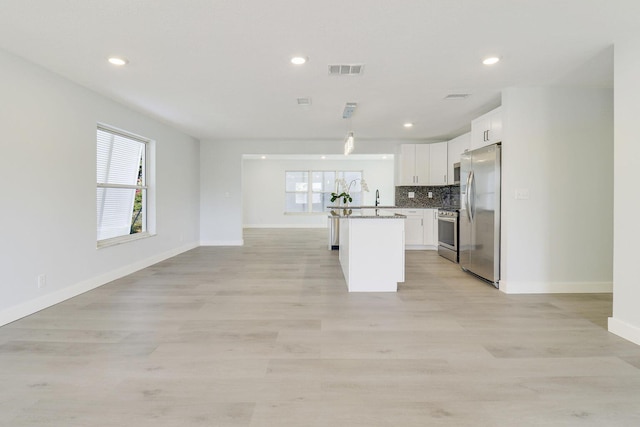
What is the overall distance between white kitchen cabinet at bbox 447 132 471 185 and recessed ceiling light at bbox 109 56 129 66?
5.41 meters

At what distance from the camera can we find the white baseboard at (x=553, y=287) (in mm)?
4035

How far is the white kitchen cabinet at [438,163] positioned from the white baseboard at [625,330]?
4.80 m

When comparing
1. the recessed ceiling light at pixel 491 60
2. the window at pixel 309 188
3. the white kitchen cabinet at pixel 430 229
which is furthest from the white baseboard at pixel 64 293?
the window at pixel 309 188

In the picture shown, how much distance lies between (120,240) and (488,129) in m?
5.10

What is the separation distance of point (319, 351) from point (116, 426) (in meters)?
1.24

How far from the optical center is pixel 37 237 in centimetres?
337

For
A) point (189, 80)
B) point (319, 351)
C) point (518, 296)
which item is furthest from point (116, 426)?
point (518, 296)

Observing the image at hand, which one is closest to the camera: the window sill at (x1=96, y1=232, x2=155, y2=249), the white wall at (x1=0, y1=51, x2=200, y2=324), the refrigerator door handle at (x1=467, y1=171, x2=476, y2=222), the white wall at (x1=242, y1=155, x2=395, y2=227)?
the white wall at (x1=0, y1=51, x2=200, y2=324)

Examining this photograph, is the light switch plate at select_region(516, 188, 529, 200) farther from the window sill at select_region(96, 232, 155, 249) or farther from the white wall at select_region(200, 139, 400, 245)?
the window sill at select_region(96, 232, 155, 249)

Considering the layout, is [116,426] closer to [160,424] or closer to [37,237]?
[160,424]

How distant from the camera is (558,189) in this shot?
13.0ft

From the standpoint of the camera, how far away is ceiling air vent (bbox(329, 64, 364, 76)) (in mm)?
3431

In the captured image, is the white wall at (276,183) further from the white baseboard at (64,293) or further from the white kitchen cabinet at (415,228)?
the white baseboard at (64,293)

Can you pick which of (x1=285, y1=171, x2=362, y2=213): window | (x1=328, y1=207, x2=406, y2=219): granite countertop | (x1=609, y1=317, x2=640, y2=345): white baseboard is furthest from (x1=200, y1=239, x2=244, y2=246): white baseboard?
(x1=609, y1=317, x2=640, y2=345): white baseboard
